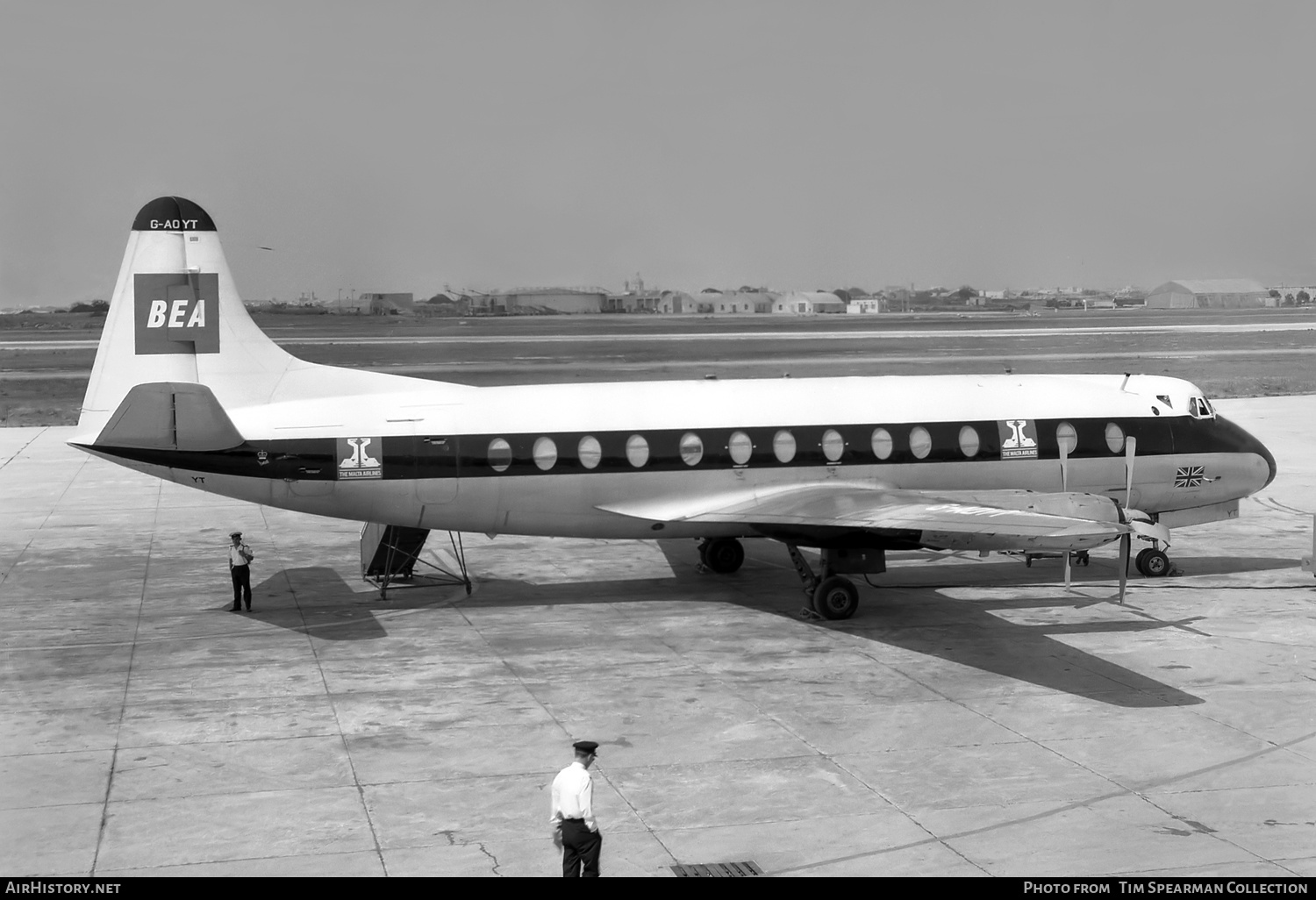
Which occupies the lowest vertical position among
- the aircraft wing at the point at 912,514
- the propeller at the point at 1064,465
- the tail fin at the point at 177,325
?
the aircraft wing at the point at 912,514

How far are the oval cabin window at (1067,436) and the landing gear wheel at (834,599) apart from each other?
593 centimetres

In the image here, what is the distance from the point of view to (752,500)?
24.7 meters

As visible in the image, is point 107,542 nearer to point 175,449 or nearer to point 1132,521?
point 175,449

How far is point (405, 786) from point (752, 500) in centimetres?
1084

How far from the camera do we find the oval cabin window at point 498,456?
2403 cm

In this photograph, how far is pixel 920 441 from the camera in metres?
25.6

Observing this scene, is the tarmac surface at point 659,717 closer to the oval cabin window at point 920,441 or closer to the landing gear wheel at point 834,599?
the landing gear wheel at point 834,599

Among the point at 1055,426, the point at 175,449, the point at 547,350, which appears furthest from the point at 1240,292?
the point at 175,449

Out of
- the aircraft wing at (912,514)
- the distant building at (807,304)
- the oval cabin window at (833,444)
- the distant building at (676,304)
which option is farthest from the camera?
the distant building at (807,304)

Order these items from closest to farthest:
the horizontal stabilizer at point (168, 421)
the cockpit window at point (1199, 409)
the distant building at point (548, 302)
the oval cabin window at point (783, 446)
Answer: the horizontal stabilizer at point (168, 421), the oval cabin window at point (783, 446), the cockpit window at point (1199, 409), the distant building at point (548, 302)

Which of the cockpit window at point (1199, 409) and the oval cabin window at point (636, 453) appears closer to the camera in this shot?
the oval cabin window at point (636, 453)

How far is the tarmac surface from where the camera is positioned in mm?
13727

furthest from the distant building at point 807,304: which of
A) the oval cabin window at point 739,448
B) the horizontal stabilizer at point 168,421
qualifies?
the horizontal stabilizer at point 168,421

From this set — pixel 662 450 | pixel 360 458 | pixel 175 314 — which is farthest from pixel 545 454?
pixel 175 314
